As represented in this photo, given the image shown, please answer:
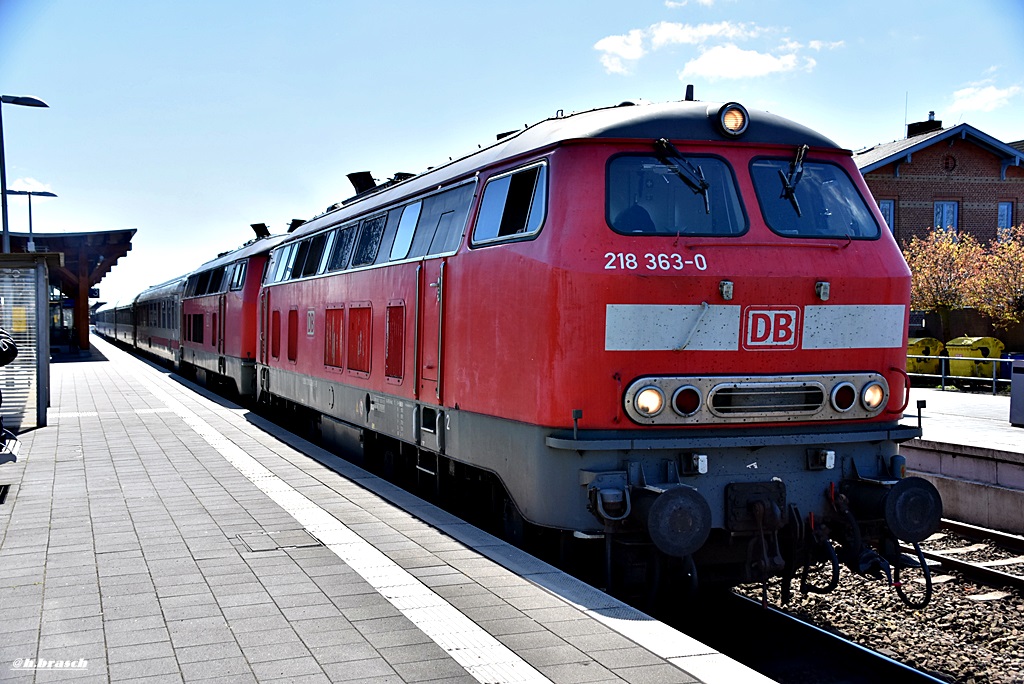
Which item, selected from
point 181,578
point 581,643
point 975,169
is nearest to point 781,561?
point 581,643

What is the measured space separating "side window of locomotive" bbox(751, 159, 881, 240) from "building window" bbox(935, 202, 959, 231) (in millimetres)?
34008

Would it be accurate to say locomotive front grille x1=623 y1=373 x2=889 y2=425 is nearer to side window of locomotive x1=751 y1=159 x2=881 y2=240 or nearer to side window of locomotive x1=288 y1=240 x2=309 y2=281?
side window of locomotive x1=751 y1=159 x2=881 y2=240

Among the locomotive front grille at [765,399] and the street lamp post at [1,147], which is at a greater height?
the street lamp post at [1,147]

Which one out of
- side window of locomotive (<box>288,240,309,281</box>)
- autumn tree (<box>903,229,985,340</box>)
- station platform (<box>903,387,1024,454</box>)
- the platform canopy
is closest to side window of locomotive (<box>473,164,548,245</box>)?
station platform (<box>903,387,1024,454</box>)

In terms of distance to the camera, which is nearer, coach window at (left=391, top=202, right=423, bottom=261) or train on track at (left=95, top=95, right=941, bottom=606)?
train on track at (left=95, top=95, right=941, bottom=606)

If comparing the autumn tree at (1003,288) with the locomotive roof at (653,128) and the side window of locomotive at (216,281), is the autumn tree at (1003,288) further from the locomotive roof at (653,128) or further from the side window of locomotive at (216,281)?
the locomotive roof at (653,128)

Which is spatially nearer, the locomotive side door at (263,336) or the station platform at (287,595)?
the station platform at (287,595)

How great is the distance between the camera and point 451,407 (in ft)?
26.1

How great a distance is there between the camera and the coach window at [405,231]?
9.23m

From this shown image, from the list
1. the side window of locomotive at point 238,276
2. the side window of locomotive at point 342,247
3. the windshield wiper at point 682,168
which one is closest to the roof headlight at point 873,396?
the windshield wiper at point 682,168

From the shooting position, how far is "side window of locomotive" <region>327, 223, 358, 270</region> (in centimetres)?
1138

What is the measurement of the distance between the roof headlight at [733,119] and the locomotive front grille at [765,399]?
5.98ft

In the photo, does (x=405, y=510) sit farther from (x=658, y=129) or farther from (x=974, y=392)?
(x=974, y=392)

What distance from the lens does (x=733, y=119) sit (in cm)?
688
